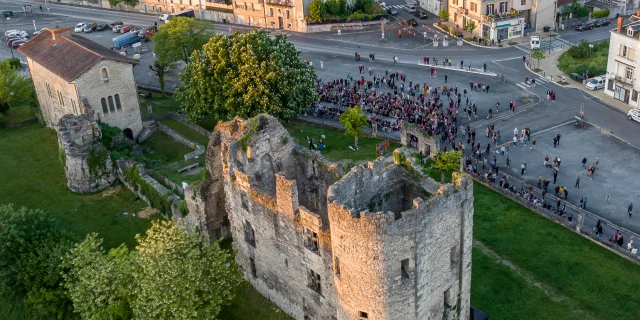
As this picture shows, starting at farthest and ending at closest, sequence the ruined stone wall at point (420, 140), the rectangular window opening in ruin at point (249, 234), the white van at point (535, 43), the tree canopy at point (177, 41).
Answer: the white van at point (535, 43), the tree canopy at point (177, 41), the ruined stone wall at point (420, 140), the rectangular window opening in ruin at point (249, 234)

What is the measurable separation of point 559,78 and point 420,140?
35.1 m

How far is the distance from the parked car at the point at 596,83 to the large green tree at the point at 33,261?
72690mm

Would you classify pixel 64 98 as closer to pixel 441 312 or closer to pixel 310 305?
pixel 310 305

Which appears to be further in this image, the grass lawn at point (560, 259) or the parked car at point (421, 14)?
the parked car at point (421, 14)

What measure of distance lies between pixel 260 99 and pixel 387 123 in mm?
17456

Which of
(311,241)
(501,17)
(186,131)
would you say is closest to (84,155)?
(186,131)

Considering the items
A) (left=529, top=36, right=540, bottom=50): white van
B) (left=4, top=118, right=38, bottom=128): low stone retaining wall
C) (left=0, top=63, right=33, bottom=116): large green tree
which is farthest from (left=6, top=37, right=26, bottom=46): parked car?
(left=529, top=36, right=540, bottom=50): white van

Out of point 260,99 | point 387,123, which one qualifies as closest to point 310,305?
point 260,99

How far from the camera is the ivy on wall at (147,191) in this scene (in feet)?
223

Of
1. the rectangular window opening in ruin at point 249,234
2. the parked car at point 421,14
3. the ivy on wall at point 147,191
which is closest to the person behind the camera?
the rectangular window opening in ruin at point 249,234

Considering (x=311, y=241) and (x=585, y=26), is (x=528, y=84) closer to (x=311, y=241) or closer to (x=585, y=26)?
(x=585, y=26)

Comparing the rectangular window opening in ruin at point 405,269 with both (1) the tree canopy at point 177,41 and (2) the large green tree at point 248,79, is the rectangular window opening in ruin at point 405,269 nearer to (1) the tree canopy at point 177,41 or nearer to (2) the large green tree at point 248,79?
(2) the large green tree at point 248,79

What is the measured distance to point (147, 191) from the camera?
7094 cm

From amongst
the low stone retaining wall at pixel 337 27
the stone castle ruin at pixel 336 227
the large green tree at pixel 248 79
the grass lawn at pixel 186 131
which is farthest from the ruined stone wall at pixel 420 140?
the low stone retaining wall at pixel 337 27
